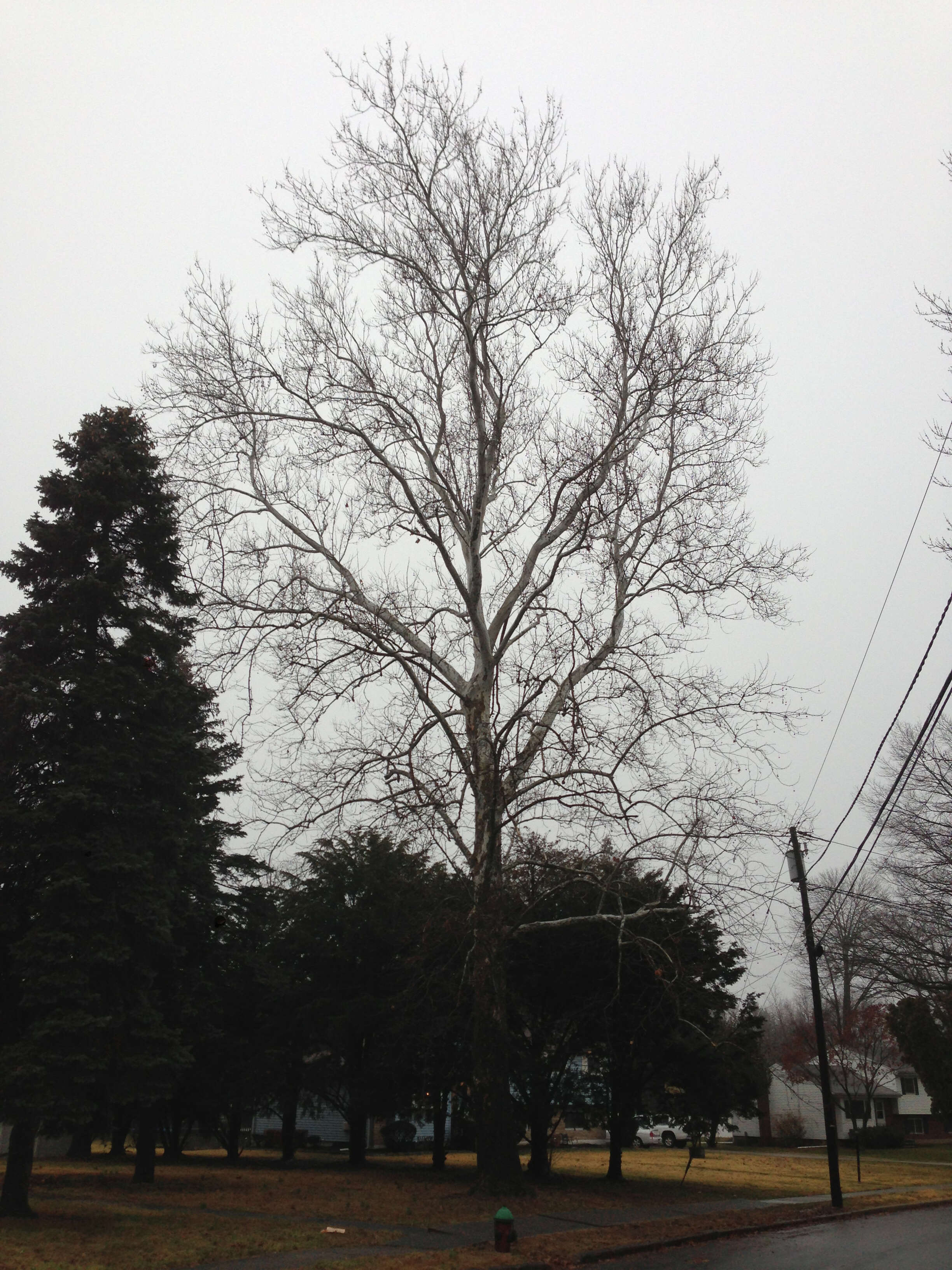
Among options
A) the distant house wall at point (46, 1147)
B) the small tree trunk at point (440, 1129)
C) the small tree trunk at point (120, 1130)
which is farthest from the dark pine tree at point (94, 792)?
the distant house wall at point (46, 1147)

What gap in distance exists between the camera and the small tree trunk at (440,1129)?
81.5ft

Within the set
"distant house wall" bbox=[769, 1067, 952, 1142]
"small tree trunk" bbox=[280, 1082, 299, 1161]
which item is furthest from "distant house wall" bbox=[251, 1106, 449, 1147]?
"distant house wall" bbox=[769, 1067, 952, 1142]

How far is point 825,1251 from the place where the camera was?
41.3 ft

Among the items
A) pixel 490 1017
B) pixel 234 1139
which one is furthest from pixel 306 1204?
pixel 234 1139

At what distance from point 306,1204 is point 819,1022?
10.2 meters

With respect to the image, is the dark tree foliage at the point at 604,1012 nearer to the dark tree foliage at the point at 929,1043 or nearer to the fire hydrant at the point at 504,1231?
the fire hydrant at the point at 504,1231

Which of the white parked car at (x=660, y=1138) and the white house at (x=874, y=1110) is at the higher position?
the white house at (x=874, y=1110)

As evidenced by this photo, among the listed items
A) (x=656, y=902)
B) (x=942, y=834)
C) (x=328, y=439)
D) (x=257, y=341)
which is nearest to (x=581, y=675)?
(x=656, y=902)

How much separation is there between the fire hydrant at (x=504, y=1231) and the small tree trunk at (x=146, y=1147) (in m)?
9.68

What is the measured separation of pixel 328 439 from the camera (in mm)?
17688

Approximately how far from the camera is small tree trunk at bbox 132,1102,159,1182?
1878 cm

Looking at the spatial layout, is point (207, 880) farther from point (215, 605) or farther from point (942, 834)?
point (942, 834)

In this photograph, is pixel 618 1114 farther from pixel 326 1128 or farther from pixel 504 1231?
pixel 326 1128

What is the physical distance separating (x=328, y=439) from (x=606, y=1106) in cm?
1680
